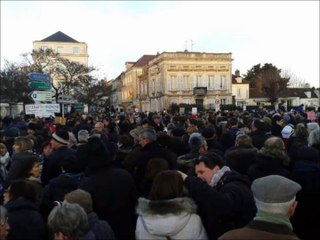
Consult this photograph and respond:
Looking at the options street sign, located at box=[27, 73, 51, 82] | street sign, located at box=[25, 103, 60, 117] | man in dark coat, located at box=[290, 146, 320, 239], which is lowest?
man in dark coat, located at box=[290, 146, 320, 239]

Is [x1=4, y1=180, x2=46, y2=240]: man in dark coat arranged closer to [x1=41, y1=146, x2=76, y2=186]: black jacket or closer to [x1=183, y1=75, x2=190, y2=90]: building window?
[x1=41, y1=146, x2=76, y2=186]: black jacket

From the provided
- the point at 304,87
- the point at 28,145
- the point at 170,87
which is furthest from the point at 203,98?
the point at 28,145

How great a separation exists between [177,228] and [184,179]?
0.48 metres

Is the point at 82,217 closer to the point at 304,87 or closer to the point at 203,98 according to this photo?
the point at 203,98

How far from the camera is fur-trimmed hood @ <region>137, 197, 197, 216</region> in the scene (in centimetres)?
A: 351

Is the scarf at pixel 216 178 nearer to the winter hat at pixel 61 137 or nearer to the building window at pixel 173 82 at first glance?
the winter hat at pixel 61 137

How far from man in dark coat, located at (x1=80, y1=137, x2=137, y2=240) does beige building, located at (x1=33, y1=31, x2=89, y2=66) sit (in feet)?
299

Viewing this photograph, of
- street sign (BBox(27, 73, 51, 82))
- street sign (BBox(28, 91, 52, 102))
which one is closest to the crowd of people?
street sign (BBox(27, 73, 51, 82))

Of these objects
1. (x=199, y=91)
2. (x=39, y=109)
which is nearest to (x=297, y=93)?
(x=199, y=91)

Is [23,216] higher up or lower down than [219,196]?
lower down

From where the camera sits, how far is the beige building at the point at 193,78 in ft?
239

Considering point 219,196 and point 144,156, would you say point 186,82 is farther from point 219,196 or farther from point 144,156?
point 219,196

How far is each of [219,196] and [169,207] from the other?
1.57 feet

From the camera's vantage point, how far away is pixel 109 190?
455 cm
